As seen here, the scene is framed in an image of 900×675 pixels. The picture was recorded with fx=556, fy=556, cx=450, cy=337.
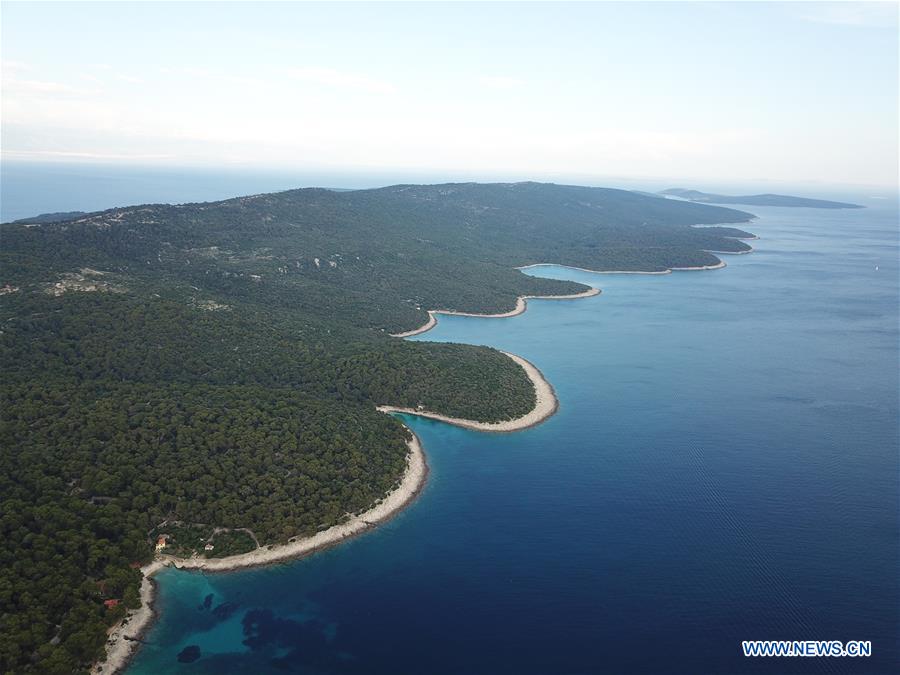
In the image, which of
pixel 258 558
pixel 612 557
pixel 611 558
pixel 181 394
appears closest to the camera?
pixel 258 558

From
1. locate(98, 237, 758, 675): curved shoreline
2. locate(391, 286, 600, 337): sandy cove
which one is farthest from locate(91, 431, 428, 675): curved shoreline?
locate(391, 286, 600, 337): sandy cove

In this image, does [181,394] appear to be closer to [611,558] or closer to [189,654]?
[189,654]

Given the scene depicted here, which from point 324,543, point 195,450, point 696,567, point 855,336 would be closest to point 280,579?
point 324,543

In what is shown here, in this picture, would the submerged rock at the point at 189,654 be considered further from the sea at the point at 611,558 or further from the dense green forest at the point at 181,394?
the dense green forest at the point at 181,394

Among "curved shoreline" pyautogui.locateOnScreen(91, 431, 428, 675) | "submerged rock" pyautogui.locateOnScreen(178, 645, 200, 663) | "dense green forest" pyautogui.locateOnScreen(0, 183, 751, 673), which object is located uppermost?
"dense green forest" pyautogui.locateOnScreen(0, 183, 751, 673)

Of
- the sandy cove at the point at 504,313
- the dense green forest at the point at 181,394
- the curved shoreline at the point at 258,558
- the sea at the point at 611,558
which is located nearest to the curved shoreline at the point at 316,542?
the curved shoreline at the point at 258,558

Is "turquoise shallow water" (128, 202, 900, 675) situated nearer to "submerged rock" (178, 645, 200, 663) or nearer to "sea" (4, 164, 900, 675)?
"sea" (4, 164, 900, 675)

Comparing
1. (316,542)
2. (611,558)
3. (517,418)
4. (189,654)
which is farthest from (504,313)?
(189,654)
